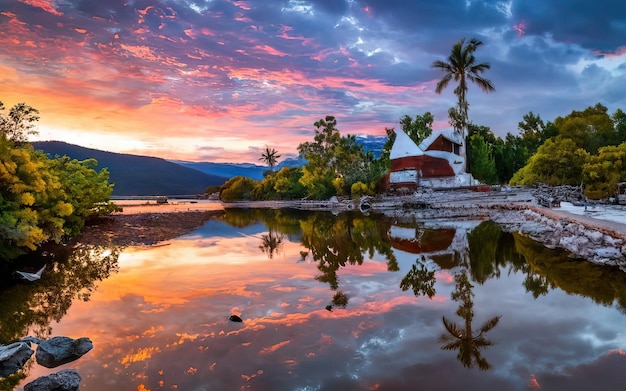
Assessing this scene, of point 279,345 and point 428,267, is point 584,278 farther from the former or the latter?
point 279,345

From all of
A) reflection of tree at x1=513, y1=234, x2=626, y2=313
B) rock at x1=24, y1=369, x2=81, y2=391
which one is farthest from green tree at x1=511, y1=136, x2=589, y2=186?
rock at x1=24, y1=369, x2=81, y2=391

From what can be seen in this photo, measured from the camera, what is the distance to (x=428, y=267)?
16.7 metres

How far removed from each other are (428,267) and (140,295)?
10715 millimetres

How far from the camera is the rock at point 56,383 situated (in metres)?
6.80

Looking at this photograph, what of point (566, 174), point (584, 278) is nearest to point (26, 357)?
point (584, 278)

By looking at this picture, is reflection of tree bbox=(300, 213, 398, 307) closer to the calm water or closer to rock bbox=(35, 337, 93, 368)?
the calm water

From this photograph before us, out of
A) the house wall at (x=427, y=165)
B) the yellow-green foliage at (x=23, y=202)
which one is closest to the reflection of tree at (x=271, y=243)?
the yellow-green foliage at (x=23, y=202)

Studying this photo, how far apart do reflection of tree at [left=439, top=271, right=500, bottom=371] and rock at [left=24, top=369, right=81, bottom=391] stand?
22.4 feet

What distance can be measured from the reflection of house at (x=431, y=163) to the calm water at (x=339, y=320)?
4165 centimetres

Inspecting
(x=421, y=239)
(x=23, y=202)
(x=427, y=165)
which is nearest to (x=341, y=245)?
(x=421, y=239)

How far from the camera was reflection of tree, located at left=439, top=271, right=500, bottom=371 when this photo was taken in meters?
7.81

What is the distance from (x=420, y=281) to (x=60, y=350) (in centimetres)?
1052

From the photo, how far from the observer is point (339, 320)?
1023 cm

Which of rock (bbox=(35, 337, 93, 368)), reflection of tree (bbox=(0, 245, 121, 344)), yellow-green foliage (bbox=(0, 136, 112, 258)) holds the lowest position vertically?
reflection of tree (bbox=(0, 245, 121, 344))
